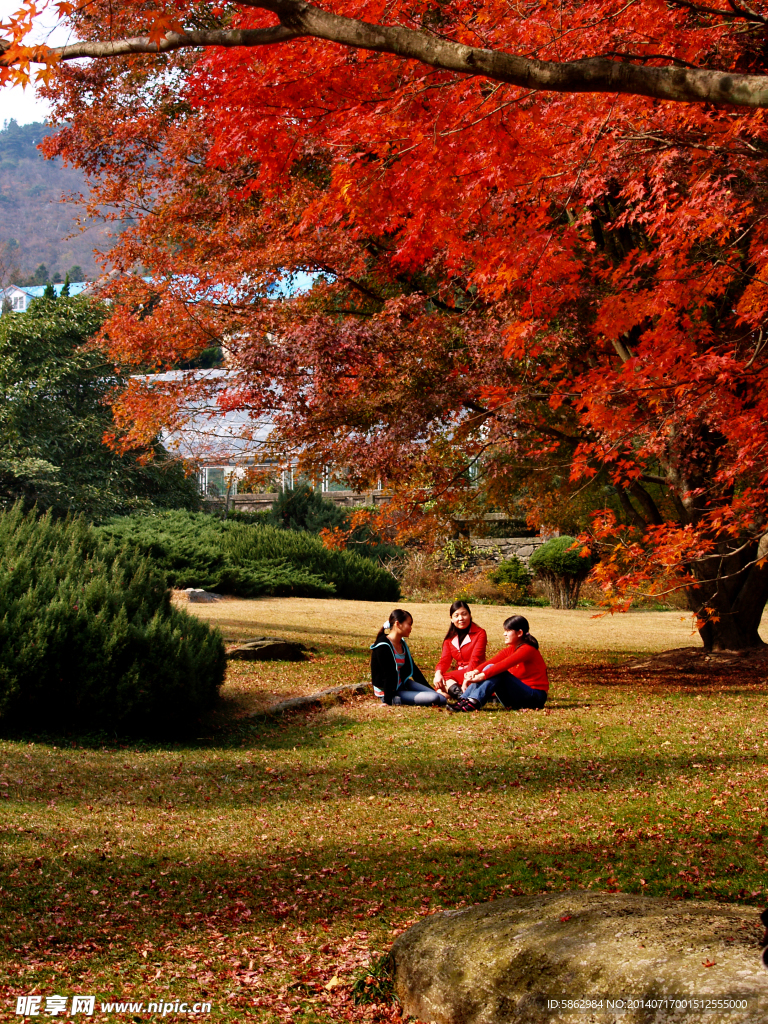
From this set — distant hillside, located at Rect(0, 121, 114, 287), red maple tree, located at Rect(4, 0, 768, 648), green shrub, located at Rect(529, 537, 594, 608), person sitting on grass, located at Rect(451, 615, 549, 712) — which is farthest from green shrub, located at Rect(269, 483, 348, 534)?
distant hillside, located at Rect(0, 121, 114, 287)

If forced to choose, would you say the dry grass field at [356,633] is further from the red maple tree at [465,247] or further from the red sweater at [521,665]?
the red maple tree at [465,247]

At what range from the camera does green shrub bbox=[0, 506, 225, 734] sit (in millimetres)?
7496

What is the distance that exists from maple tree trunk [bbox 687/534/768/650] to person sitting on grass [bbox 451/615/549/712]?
4.58 m

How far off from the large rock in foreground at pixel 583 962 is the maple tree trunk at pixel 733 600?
998 cm

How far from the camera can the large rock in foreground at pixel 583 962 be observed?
227 cm

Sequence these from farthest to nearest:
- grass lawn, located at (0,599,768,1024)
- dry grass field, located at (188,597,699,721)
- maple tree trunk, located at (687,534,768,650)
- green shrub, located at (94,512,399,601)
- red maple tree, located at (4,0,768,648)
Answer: green shrub, located at (94,512,399,601), maple tree trunk, located at (687,534,768,650), dry grass field, located at (188,597,699,721), red maple tree, located at (4,0,768,648), grass lawn, located at (0,599,768,1024)

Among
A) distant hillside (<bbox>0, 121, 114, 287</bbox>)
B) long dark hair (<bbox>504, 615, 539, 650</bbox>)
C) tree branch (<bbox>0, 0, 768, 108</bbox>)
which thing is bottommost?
long dark hair (<bbox>504, 615, 539, 650</bbox>)

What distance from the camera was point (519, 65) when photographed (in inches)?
→ 141

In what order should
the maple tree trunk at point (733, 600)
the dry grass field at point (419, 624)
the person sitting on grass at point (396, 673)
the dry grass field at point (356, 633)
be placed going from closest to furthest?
the person sitting on grass at point (396, 673) → the dry grass field at point (356, 633) → the maple tree trunk at point (733, 600) → the dry grass field at point (419, 624)

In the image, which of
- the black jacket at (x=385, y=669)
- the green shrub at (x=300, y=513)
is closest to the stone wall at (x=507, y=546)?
the green shrub at (x=300, y=513)

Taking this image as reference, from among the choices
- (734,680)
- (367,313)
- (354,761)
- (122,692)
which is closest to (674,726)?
(354,761)

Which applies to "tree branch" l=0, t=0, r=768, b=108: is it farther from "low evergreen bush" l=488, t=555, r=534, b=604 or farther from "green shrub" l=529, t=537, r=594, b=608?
"low evergreen bush" l=488, t=555, r=534, b=604

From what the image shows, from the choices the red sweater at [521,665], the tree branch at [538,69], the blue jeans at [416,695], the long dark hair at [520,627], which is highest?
the tree branch at [538,69]

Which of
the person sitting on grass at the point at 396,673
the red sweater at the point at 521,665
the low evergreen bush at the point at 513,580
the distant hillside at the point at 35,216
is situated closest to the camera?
the red sweater at the point at 521,665
